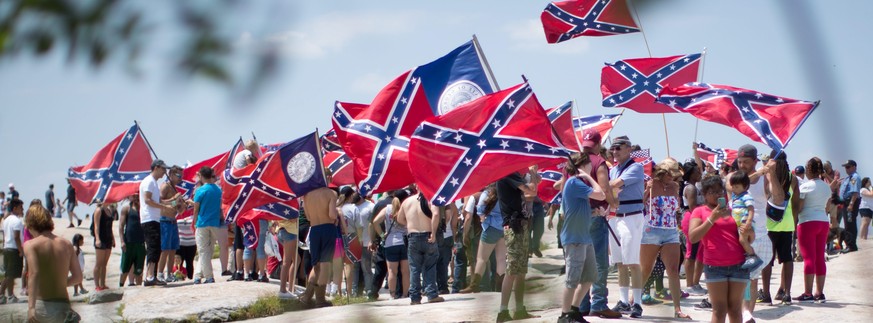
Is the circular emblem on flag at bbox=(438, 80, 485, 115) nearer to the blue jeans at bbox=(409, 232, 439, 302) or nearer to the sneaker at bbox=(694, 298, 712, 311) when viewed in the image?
the blue jeans at bbox=(409, 232, 439, 302)

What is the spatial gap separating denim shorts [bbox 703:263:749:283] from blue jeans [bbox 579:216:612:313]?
1540 mm

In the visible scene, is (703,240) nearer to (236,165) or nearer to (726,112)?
(726,112)

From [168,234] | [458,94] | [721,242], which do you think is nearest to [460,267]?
[458,94]

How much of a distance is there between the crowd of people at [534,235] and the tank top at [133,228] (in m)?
0.02

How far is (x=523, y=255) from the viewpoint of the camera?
331 inches

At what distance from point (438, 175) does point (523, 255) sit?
1.10 meters

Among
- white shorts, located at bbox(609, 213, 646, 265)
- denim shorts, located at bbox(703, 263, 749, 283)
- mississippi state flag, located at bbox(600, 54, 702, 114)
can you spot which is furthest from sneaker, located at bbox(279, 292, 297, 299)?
denim shorts, located at bbox(703, 263, 749, 283)

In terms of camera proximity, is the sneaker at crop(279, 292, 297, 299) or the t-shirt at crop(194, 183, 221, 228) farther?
the t-shirt at crop(194, 183, 221, 228)

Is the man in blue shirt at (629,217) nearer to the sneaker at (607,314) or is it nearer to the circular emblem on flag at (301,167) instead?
the sneaker at (607,314)

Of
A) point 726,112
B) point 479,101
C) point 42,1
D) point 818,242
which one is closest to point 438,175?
point 479,101

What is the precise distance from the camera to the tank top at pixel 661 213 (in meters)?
9.55

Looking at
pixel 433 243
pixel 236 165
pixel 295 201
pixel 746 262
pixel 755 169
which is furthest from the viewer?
pixel 236 165

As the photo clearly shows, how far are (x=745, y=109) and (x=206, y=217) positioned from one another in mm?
7734

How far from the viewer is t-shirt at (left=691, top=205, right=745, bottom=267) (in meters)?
7.82
